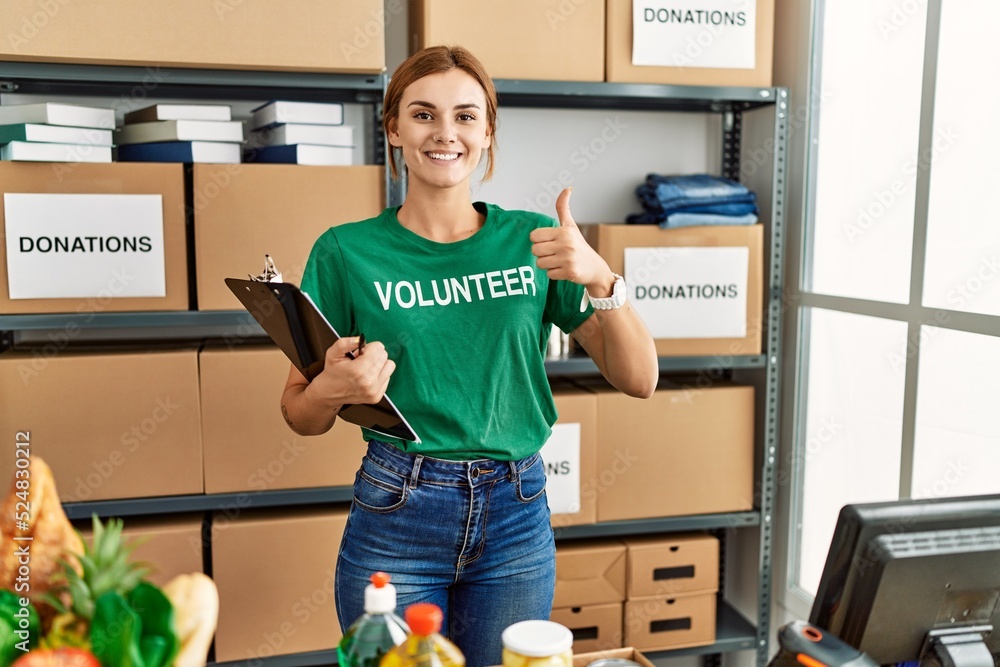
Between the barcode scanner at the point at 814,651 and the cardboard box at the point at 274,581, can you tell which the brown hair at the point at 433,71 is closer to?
the barcode scanner at the point at 814,651

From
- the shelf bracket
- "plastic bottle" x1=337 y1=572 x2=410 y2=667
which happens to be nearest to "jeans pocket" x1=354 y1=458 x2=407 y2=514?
"plastic bottle" x1=337 y1=572 x2=410 y2=667

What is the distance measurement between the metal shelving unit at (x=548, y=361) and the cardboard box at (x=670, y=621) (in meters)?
0.03

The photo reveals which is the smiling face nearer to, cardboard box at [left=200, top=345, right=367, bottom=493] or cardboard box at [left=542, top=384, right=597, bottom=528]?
cardboard box at [left=200, top=345, right=367, bottom=493]

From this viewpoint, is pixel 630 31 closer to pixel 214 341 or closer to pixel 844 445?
pixel 844 445

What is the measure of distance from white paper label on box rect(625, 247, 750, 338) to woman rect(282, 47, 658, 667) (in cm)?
85

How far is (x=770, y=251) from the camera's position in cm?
240

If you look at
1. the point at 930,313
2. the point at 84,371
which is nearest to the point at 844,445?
the point at 930,313

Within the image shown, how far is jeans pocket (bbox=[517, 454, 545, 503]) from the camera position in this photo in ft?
4.69

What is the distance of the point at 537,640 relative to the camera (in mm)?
836

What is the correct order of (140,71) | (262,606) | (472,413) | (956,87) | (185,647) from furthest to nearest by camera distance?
(262,606) < (140,71) < (956,87) < (472,413) < (185,647)

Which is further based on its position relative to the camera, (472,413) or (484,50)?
(484,50)

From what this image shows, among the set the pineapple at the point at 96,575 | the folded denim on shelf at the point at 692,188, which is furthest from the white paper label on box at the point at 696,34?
the pineapple at the point at 96,575

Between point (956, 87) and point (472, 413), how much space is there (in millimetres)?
1257

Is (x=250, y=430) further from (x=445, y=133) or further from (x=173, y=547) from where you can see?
(x=445, y=133)
